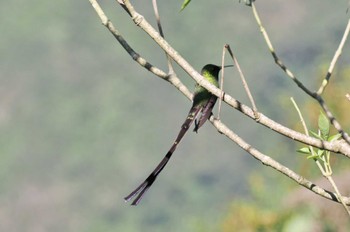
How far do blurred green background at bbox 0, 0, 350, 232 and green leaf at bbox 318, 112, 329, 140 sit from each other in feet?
282

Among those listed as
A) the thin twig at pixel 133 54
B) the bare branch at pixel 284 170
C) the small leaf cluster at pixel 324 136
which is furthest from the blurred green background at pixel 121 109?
the bare branch at pixel 284 170

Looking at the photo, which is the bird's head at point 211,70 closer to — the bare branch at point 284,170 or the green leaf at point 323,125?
the green leaf at point 323,125

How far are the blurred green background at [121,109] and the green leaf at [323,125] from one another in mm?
86097

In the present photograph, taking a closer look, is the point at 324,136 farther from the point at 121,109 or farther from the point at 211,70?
the point at 121,109

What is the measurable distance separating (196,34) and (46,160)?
21.8 metres

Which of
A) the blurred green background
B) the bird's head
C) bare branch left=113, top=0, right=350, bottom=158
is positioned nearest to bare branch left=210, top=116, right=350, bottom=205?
bare branch left=113, top=0, right=350, bottom=158

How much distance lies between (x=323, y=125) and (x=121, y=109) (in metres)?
106

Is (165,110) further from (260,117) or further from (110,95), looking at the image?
(260,117)

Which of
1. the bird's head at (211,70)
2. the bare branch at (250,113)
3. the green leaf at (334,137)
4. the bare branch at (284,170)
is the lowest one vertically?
the bare branch at (284,170)

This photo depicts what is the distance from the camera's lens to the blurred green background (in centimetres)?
9625

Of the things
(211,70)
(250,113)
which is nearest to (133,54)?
(250,113)

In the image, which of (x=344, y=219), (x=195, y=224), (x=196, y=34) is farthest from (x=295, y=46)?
(x=344, y=219)

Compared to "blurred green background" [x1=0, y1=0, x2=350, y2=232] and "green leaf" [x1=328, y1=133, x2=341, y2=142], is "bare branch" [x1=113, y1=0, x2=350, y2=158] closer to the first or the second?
"green leaf" [x1=328, y1=133, x2=341, y2=142]

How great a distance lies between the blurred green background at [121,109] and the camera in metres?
96.2
